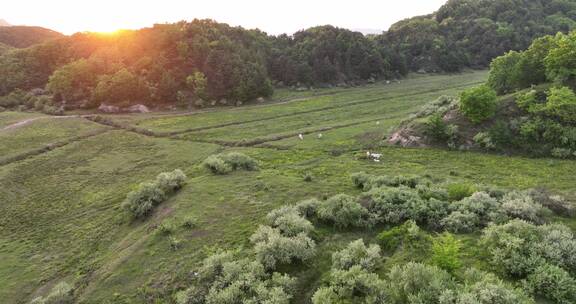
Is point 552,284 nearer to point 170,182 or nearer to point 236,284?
point 236,284

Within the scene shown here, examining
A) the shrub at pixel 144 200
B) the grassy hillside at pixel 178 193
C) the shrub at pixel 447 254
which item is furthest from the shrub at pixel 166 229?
the shrub at pixel 447 254

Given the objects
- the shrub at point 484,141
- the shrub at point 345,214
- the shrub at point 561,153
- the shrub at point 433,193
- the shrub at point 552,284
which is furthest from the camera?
the shrub at point 484,141

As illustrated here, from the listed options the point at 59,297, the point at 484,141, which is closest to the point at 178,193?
the point at 59,297

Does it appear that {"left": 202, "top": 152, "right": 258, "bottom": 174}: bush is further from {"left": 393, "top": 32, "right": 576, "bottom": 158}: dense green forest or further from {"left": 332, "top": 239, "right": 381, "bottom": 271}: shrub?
{"left": 332, "top": 239, "right": 381, "bottom": 271}: shrub

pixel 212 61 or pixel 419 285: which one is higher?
pixel 212 61

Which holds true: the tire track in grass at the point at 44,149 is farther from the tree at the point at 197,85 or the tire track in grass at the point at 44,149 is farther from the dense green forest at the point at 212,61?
the tree at the point at 197,85

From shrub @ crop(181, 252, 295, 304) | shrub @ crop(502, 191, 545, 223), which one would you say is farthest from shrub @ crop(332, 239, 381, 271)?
shrub @ crop(502, 191, 545, 223)

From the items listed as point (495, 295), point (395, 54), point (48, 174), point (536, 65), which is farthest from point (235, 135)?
point (395, 54)
